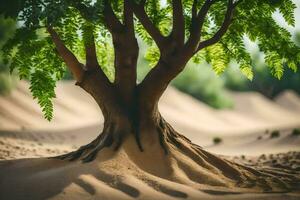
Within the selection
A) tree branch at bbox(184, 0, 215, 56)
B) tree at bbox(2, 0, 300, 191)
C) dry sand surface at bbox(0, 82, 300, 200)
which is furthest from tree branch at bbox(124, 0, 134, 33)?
dry sand surface at bbox(0, 82, 300, 200)

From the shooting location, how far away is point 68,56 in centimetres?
629

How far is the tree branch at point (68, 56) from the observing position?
6117 mm

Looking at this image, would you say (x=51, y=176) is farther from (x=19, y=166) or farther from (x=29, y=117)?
(x=29, y=117)

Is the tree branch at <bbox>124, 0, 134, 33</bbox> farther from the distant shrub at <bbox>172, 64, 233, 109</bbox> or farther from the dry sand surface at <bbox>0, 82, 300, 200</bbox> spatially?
the distant shrub at <bbox>172, 64, 233, 109</bbox>

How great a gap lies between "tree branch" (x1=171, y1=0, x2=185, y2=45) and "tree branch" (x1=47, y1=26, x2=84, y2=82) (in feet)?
5.07

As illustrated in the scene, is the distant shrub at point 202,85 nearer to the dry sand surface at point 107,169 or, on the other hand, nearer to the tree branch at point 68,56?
the dry sand surface at point 107,169

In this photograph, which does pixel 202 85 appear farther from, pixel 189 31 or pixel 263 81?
pixel 189 31

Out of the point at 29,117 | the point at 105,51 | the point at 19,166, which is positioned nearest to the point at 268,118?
the point at 29,117

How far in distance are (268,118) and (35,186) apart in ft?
98.1

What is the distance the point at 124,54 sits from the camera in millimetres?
6496

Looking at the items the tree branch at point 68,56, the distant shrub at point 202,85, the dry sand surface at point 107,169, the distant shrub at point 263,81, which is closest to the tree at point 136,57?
the tree branch at point 68,56

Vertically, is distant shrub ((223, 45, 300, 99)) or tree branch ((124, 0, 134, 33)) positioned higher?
distant shrub ((223, 45, 300, 99))

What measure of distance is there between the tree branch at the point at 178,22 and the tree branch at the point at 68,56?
5.07 ft

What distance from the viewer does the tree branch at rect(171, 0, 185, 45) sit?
20.3ft
